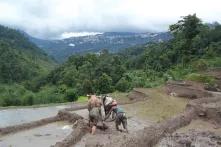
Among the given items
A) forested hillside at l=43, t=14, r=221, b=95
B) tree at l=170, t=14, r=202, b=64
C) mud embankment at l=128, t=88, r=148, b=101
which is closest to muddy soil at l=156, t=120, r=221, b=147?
mud embankment at l=128, t=88, r=148, b=101

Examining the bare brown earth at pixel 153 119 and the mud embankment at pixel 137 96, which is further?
the mud embankment at pixel 137 96

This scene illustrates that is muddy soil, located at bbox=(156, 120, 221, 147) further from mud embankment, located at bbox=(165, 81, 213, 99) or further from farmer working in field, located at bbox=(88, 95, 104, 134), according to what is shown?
mud embankment, located at bbox=(165, 81, 213, 99)

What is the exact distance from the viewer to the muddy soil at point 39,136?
20.7 metres

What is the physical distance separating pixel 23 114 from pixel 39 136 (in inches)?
485

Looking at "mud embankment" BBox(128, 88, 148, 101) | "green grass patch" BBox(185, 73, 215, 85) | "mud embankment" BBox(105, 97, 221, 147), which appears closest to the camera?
"mud embankment" BBox(105, 97, 221, 147)

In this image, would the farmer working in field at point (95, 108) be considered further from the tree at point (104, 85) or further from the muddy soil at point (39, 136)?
the tree at point (104, 85)

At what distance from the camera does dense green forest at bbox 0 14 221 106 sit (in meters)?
59.1

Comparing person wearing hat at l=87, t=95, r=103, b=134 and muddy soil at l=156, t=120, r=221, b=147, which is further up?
person wearing hat at l=87, t=95, r=103, b=134

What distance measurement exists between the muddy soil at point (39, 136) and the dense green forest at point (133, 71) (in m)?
23.9

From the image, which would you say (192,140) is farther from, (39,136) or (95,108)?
(39,136)

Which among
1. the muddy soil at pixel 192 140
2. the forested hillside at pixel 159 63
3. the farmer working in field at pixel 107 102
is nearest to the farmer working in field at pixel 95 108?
the farmer working in field at pixel 107 102

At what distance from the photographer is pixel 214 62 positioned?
204 feet

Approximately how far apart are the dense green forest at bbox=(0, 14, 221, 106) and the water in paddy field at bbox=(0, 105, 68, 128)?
16124 millimetres

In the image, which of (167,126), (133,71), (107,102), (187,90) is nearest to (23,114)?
(107,102)
